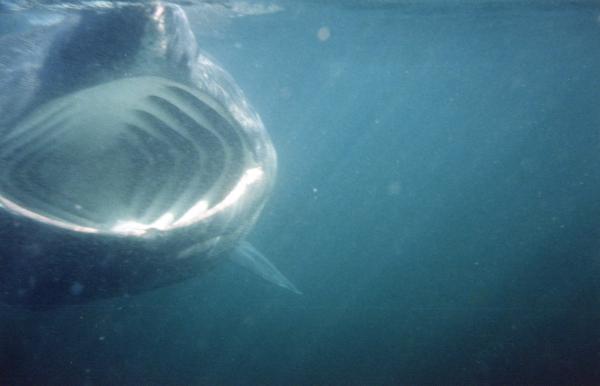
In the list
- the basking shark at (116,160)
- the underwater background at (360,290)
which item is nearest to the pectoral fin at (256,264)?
Answer: the basking shark at (116,160)

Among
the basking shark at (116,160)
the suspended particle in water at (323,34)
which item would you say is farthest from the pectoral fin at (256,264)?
the suspended particle in water at (323,34)

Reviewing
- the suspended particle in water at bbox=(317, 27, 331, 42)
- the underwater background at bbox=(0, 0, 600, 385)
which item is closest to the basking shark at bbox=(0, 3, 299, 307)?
the underwater background at bbox=(0, 0, 600, 385)

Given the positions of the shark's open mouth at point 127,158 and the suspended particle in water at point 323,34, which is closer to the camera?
the shark's open mouth at point 127,158

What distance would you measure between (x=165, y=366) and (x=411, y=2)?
12145 mm

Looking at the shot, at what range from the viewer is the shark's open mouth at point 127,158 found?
11.4ft

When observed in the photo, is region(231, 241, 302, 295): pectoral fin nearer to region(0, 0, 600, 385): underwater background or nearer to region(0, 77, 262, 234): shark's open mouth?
region(0, 77, 262, 234): shark's open mouth

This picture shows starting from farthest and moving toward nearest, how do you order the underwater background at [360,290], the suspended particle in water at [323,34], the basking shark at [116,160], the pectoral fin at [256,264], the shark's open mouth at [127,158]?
the suspended particle in water at [323,34] → the underwater background at [360,290] → the pectoral fin at [256,264] → the shark's open mouth at [127,158] → the basking shark at [116,160]

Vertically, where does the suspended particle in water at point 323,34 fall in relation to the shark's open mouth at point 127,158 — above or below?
above

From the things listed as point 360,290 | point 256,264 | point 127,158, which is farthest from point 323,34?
point 127,158

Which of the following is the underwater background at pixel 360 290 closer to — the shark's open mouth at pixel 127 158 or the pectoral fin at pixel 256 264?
the pectoral fin at pixel 256 264

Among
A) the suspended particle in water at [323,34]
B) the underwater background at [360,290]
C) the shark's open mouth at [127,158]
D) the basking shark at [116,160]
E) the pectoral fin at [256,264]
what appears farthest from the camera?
the suspended particle in water at [323,34]

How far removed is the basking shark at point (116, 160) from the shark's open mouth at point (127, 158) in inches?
0.4

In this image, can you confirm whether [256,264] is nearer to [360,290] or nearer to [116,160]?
[116,160]

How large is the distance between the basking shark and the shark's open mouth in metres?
0.01
